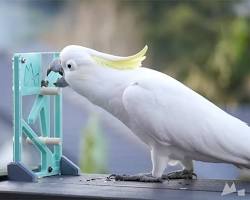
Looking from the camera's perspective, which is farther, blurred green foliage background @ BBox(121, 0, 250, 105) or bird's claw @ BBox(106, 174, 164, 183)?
blurred green foliage background @ BBox(121, 0, 250, 105)

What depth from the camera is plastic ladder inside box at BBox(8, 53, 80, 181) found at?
1.25 metres

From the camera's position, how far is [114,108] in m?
1.21

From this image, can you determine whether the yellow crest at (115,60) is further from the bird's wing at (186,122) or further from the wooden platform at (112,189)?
the wooden platform at (112,189)

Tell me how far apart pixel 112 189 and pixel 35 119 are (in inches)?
8.8

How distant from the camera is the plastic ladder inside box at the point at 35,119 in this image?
125cm

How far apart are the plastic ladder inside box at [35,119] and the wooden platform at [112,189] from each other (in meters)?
0.04

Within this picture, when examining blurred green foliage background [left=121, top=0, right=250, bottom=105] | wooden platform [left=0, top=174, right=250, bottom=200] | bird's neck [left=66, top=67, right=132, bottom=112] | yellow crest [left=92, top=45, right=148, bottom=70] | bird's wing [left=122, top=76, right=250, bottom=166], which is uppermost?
blurred green foliage background [left=121, top=0, right=250, bottom=105]

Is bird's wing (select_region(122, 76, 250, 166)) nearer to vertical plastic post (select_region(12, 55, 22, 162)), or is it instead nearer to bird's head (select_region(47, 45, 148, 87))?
bird's head (select_region(47, 45, 148, 87))

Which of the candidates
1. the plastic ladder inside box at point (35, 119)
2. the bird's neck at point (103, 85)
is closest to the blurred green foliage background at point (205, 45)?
the plastic ladder inside box at point (35, 119)

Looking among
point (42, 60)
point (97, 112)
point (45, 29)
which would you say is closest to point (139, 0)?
point (45, 29)

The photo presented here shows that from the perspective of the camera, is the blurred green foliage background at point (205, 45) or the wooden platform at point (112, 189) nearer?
the wooden platform at point (112, 189)

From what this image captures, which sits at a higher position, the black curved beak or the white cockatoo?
the black curved beak

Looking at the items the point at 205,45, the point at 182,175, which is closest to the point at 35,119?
the point at 182,175

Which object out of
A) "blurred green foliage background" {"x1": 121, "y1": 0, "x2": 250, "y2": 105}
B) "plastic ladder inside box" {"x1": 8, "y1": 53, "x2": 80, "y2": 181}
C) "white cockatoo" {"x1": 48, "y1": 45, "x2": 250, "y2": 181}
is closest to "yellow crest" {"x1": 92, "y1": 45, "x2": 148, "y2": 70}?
"white cockatoo" {"x1": 48, "y1": 45, "x2": 250, "y2": 181}
